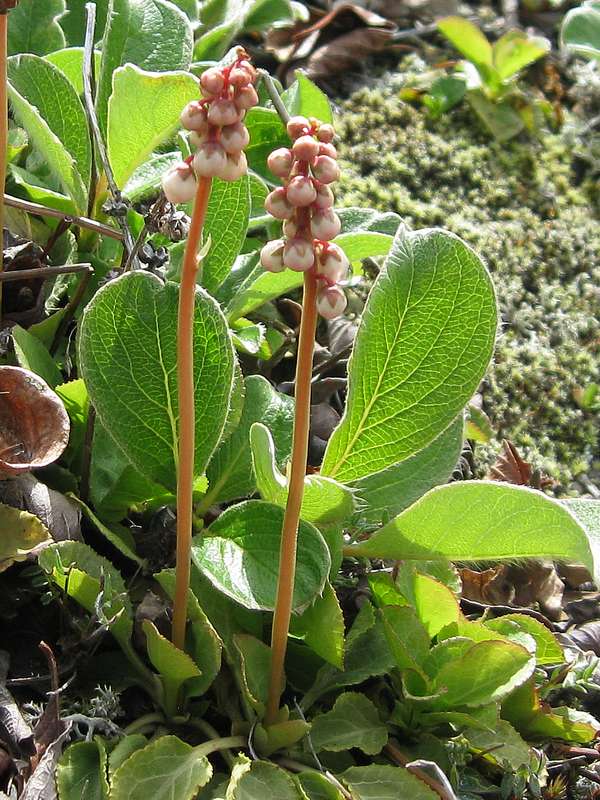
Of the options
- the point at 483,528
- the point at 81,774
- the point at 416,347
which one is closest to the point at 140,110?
the point at 416,347

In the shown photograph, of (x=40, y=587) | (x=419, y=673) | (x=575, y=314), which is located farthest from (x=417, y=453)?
(x=575, y=314)

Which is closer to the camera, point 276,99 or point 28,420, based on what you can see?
point 28,420

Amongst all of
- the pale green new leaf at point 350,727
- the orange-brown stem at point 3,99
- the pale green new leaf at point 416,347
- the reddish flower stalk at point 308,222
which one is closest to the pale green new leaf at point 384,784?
the pale green new leaf at point 350,727

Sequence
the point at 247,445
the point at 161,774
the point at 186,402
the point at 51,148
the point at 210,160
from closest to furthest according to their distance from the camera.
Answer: the point at 210,160 → the point at 186,402 → the point at 161,774 → the point at 247,445 → the point at 51,148

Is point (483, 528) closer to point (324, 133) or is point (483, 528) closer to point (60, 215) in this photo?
point (324, 133)

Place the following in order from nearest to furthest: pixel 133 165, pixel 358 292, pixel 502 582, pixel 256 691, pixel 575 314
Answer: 1. pixel 256 691
2. pixel 133 165
3. pixel 502 582
4. pixel 358 292
5. pixel 575 314

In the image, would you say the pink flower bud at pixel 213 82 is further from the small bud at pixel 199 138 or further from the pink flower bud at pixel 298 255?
the pink flower bud at pixel 298 255

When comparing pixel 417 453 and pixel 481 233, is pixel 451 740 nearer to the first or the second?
pixel 417 453
